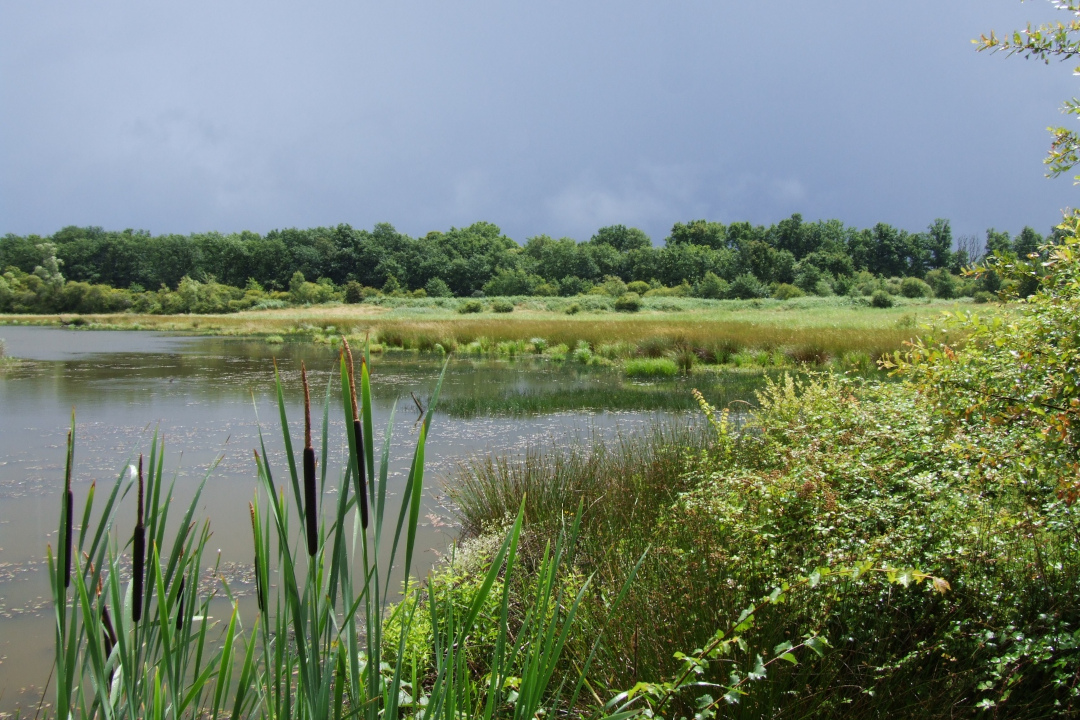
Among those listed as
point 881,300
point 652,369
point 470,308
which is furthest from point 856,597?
point 881,300

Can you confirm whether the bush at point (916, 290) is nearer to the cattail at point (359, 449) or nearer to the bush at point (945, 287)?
the bush at point (945, 287)

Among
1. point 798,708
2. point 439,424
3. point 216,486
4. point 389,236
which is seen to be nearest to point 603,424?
point 439,424

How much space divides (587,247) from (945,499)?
7109 centimetres

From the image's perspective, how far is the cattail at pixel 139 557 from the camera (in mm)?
936

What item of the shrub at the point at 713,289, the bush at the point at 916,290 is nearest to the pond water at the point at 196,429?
the shrub at the point at 713,289

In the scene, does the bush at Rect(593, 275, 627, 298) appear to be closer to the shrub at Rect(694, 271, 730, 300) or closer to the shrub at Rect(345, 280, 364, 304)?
the shrub at Rect(694, 271, 730, 300)

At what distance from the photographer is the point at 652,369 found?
45.9 ft

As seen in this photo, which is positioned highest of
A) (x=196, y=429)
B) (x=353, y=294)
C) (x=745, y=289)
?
(x=745, y=289)

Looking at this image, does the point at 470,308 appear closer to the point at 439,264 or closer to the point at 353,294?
the point at 353,294

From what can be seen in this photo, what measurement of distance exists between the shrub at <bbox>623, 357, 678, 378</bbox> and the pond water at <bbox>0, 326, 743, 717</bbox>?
424 mm

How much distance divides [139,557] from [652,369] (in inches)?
524

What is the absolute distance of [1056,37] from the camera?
248cm

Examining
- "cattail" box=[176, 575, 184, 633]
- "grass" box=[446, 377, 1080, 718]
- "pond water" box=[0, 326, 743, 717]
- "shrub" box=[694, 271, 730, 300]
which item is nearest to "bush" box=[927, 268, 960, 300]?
"shrub" box=[694, 271, 730, 300]

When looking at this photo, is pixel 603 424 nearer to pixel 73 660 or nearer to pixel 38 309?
Result: pixel 73 660
